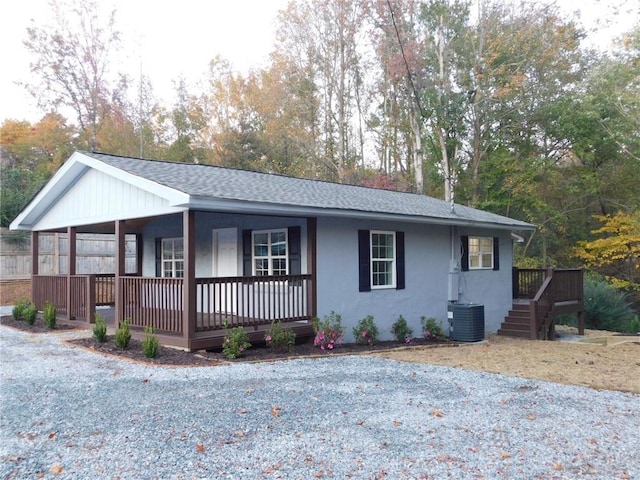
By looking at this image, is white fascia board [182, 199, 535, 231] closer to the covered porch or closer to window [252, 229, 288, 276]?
the covered porch

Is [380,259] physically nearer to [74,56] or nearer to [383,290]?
[383,290]

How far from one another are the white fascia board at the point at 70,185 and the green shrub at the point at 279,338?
2.66 m

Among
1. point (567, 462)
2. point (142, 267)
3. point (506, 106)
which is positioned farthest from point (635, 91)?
point (567, 462)

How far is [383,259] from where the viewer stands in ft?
36.8

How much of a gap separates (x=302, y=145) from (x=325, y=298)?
18001mm

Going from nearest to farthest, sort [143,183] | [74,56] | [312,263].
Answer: [143,183] < [312,263] < [74,56]

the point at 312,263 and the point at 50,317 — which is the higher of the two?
the point at 312,263

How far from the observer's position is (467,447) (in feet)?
14.1

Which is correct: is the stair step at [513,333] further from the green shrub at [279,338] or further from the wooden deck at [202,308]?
the green shrub at [279,338]

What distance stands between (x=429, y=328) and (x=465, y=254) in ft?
8.43

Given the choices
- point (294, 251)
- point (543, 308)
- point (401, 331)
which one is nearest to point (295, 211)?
point (294, 251)

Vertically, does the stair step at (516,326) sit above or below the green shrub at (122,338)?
below

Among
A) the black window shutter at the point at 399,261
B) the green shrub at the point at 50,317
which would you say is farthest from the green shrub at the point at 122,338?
the black window shutter at the point at 399,261

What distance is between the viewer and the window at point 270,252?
34.7ft
